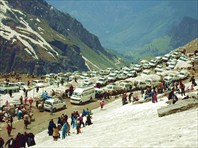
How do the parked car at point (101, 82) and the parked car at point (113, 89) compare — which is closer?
the parked car at point (113, 89)

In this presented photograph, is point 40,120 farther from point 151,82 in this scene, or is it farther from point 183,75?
point 183,75

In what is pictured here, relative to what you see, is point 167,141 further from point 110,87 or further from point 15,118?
point 110,87

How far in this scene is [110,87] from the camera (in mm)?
77312

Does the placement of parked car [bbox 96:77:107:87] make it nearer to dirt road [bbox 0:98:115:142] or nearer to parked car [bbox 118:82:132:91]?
parked car [bbox 118:82:132:91]

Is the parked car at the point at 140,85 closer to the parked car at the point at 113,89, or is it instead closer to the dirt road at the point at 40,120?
the parked car at the point at 113,89

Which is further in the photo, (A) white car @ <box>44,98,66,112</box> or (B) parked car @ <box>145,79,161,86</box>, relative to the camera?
(B) parked car @ <box>145,79,161,86</box>

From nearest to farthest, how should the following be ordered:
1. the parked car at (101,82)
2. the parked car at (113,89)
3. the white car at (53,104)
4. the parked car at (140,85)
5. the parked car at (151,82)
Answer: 1. the white car at (53,104)
2. the parked car at (113,89)
3. the parked car at (140,85)
4. the parked car at (151,82)
5. the parked car at (101,82)

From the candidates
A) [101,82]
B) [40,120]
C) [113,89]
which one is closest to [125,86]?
[113,89]

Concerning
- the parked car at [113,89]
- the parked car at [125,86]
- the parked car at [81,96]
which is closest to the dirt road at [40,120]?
the parked car at [81,96]

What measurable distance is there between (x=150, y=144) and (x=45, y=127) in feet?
96.7

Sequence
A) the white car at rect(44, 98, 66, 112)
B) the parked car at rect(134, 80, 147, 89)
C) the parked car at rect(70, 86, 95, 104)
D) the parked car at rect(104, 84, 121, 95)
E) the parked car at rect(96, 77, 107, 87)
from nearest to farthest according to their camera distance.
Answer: the white car at rect(44, 98, 66, 112) → the parked car at rect(70, 86, 95, 104) → the parked car at rect(104, 84, 121, 95) → the parked car at rect(134, 80, 147, 89) → the parked car at rect(96, 77, 107, 87)

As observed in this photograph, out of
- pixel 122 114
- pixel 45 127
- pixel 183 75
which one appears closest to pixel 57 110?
pixel 45 127

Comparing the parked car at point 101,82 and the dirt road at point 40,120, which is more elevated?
the parked car at point 101,82

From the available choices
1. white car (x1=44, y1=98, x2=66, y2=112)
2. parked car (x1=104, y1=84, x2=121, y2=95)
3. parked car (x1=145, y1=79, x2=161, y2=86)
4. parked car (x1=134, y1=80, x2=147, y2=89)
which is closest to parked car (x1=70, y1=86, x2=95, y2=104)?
white car (x1=44, y1=98, x2=66, y2=112)
